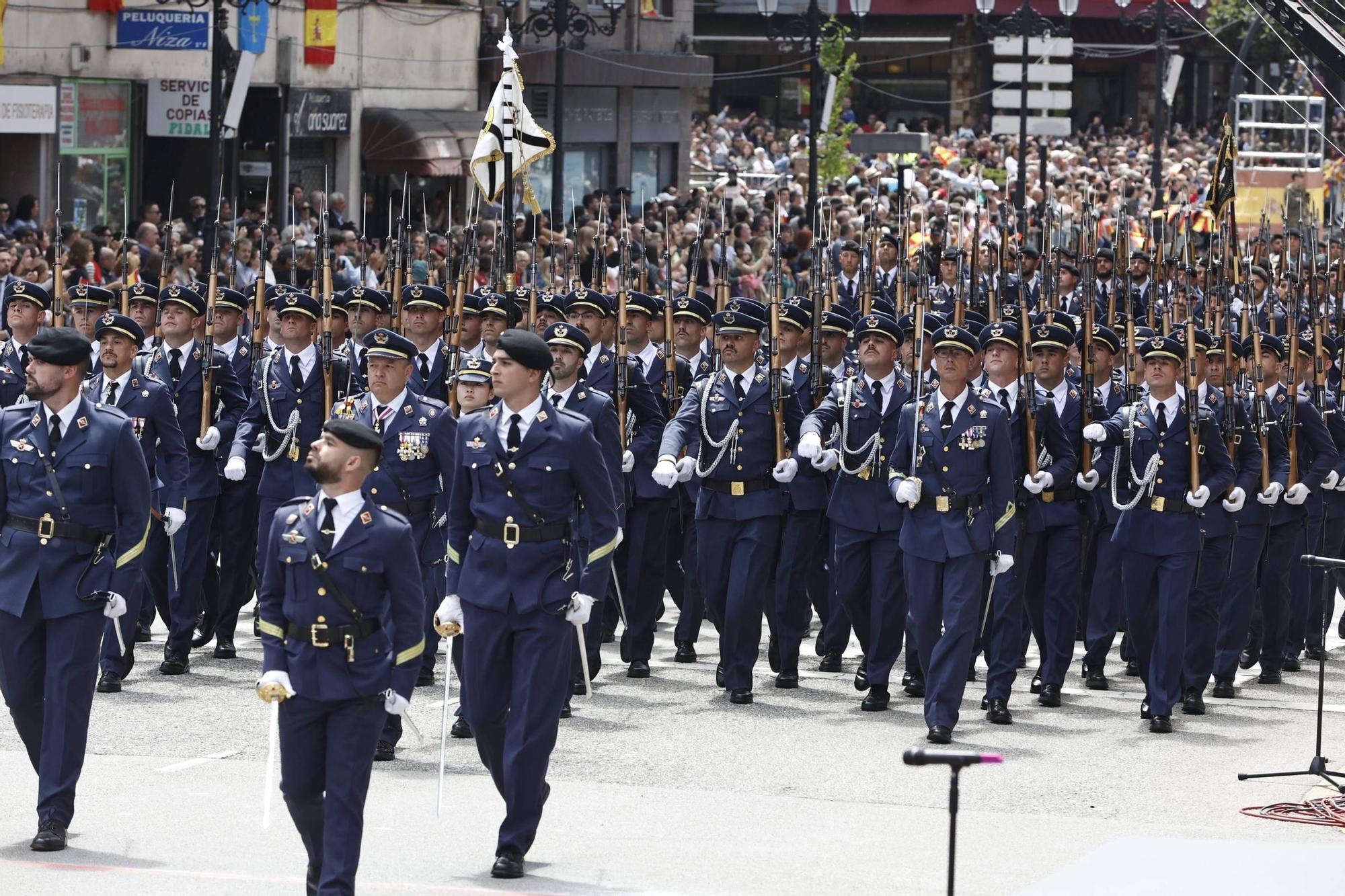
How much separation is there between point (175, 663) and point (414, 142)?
2059 centimetres

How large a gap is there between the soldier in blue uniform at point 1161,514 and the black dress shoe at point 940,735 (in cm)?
110

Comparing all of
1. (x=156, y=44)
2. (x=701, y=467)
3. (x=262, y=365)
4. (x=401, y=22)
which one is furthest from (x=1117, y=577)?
(x=401, y=22)

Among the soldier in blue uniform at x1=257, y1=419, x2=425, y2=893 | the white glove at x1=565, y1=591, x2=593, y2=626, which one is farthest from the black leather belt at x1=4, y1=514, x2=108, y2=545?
the white glove at x1=565, y1=591, x2=593, y2=626

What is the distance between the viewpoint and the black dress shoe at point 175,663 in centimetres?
1208

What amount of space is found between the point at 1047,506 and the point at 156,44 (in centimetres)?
1587

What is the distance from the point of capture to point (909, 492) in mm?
10938

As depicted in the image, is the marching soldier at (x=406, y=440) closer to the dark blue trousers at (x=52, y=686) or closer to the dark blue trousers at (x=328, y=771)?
the dark blue trousers at (x=52, y=686)

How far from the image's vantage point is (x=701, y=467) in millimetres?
Result: 12078

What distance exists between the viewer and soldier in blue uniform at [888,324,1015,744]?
10.9 meters

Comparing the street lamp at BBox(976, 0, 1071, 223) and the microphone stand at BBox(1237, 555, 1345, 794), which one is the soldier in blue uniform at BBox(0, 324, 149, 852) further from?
the street lamp at BBox(976, 0, 1071, 223)

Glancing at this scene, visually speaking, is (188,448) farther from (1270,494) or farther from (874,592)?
(1270,494)

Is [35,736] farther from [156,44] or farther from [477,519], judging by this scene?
[156,44]

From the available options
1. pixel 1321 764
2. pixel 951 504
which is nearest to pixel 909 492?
pixel 951 504

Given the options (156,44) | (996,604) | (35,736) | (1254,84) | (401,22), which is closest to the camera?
(35,736)
